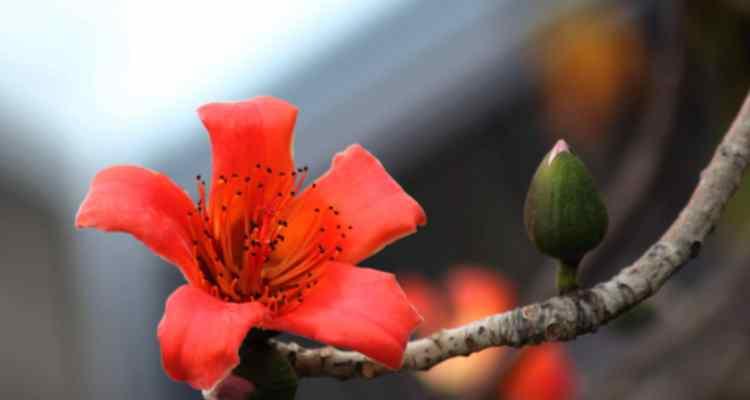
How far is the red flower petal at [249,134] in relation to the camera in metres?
1.08

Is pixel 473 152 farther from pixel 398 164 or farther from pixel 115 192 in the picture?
pixel 115 192

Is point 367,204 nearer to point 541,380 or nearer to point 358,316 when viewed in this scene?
point 358,316

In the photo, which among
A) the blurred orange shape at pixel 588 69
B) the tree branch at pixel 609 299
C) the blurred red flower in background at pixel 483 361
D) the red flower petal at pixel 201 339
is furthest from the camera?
the blurred orange shape at pixel 588 69

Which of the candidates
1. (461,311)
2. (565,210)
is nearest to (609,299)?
(565,210)

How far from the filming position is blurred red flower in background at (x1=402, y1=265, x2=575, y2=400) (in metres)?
1.75

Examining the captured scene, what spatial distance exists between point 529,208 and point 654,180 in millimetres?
593

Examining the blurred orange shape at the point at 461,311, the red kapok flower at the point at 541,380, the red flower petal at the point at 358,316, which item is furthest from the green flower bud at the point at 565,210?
the blurred orange shape at the point at 461,311

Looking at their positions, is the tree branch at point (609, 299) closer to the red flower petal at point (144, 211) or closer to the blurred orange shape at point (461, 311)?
the red flower petal at point (144, 211)

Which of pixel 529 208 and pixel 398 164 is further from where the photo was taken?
pixel 398 164

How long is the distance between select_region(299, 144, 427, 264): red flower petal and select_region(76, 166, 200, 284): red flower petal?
0.43 feet

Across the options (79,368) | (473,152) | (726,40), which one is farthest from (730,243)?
(79,368)

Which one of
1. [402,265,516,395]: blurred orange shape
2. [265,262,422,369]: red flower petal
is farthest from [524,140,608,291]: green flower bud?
[402,265,516,395]: blurred orange shape

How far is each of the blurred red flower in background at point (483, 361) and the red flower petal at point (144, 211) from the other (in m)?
0.63

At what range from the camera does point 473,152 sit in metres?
4.20
